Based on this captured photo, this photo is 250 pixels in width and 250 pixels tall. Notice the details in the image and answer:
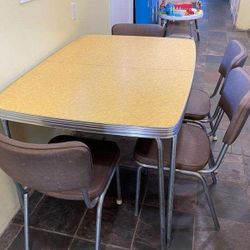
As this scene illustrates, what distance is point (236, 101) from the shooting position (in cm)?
128

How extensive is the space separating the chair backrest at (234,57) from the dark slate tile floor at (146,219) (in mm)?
644

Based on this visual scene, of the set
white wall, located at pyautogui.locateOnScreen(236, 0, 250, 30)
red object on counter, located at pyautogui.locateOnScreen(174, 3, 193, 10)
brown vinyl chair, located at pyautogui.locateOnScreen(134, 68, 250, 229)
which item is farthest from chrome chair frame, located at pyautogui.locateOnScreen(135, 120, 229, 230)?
white wall, located at pyautogui.locateOnScreen(236, 0, 250, 30)

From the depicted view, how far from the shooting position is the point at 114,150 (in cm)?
136

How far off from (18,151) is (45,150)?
0.26ft

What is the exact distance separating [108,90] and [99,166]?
33 centimetres

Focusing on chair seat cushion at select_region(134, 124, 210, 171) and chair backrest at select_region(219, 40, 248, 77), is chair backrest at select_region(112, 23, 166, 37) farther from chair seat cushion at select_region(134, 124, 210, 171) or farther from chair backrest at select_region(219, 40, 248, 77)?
chair seat cushion at select_region(134, 124, 210, 171)

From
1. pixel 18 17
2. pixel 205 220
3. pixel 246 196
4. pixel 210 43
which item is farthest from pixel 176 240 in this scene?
pixel 210 43

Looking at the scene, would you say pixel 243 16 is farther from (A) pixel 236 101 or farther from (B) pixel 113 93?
(B) pixel 113 93

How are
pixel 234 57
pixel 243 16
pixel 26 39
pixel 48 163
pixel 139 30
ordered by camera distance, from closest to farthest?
1. pixel 48 163
2. pixel 26 39
3. pixel 234 57
4. pixel 139 30
5. pixel 243 16

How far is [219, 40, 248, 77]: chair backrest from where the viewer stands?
5.11ft

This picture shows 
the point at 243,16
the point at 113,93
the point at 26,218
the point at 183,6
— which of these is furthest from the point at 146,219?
the point at 243,16

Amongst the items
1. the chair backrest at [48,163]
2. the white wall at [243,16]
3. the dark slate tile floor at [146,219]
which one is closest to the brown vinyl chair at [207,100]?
the dark slate tile floor at [146,219]

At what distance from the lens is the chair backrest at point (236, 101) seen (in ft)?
3.72

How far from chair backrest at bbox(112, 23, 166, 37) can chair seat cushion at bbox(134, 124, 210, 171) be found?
0.92 metres
